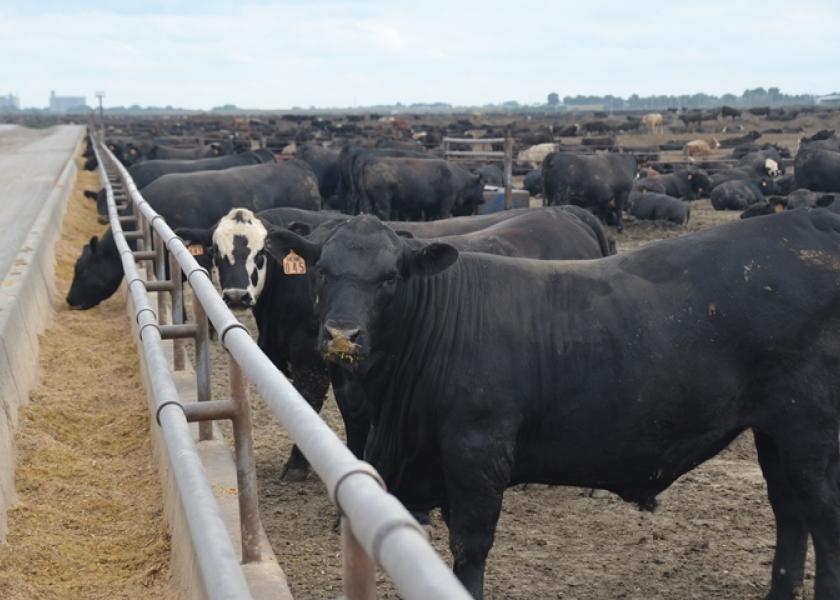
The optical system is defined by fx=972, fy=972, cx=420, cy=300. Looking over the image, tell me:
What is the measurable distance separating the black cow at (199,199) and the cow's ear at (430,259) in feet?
22.4

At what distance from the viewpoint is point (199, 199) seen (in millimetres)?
12617

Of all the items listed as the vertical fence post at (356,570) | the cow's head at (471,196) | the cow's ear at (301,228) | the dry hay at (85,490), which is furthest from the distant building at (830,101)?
the vertical fence post at (356,570)

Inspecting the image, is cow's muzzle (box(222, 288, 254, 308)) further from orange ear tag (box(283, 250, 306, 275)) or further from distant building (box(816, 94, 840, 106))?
distant building (box(816, 94, 840, 106))

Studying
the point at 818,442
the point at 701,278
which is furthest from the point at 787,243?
the point at 818,442

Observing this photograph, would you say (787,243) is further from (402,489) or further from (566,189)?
(566,189)

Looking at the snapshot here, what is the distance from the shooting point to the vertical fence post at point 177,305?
18.6ft

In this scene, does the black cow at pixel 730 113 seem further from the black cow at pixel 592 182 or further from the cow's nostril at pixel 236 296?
the cow's nostril at pixel 236 296

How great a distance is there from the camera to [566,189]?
21.0 meters

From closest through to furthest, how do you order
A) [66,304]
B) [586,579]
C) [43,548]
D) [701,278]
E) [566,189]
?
[43,548] → [701,278] → [586,579] → [66,304] → [566,189]

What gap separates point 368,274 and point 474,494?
103 cm

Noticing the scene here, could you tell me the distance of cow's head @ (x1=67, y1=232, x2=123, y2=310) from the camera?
1020 centimetres

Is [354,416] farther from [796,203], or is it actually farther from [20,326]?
[796,203]

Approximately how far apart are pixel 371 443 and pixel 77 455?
73.7 inches

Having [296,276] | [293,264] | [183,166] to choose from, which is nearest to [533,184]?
[183,166]
